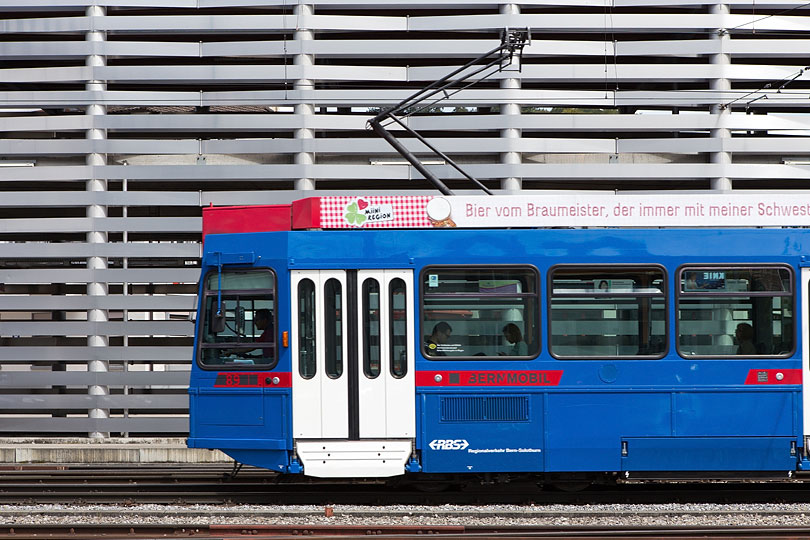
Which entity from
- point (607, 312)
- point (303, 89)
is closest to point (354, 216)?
point (607, 312)

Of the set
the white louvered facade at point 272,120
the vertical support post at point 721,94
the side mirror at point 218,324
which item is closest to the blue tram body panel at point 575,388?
the side mirror at point 218,324

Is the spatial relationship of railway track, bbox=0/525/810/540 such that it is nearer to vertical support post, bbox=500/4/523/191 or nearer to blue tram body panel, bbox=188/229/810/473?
blue tram body panel, bbox=188/229/810/473

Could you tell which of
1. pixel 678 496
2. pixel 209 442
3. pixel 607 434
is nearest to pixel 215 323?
pixel 209 442

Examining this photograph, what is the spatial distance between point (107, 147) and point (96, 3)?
2.33 metres

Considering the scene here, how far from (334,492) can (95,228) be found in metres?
7.18

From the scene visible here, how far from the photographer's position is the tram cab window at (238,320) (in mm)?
8805

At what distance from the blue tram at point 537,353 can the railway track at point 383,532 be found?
2.75 ft

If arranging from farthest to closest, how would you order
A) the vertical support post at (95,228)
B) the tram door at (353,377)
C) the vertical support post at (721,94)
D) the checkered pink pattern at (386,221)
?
the vertical support post at (721,94), the vertical support post at (95,228), the checkered pink pattern at (386,221), the tram door at (353,377)

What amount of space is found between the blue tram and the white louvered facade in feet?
19.0

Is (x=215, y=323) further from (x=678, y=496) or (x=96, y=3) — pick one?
(x=96, y=3)

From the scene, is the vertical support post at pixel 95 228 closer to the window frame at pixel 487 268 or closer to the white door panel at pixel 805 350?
the window frame at pixel 487 268

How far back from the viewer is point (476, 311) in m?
8.77

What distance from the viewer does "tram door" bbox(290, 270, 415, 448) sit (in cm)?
870

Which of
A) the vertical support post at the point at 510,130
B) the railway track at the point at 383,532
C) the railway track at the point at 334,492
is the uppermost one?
the vertical support post at the point at 510,130
